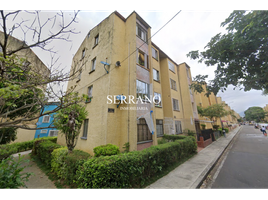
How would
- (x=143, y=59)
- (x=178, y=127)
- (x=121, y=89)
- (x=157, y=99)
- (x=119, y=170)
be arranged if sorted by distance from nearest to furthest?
(x=119, y=170), (x=121, y=89), (x=143, y=59), (x=157, y=99), (x=178, y=127)

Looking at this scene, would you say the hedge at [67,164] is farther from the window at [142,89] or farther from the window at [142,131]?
the window at [142,89]

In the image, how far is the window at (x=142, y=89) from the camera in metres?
8.50

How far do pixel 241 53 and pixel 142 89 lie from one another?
8312 mm

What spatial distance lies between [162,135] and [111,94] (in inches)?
265

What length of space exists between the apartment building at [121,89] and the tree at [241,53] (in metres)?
5.62

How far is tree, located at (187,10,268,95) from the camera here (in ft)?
21.2

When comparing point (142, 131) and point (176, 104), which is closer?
point (142, 131)

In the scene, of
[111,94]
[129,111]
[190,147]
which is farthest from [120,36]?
[190,147]

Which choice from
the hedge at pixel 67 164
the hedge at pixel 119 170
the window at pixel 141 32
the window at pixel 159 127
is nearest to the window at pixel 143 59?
the window at pixel 141 32

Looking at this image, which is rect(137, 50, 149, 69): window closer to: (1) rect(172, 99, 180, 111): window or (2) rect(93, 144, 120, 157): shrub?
(1) rect(172, 99, 180, 111): window

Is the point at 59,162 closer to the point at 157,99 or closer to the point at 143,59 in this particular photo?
the point at 157,99

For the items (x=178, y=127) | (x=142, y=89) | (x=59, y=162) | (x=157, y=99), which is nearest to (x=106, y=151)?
(x=59, y=162)

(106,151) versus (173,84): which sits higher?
(173,84)

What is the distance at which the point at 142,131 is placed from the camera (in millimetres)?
7949
